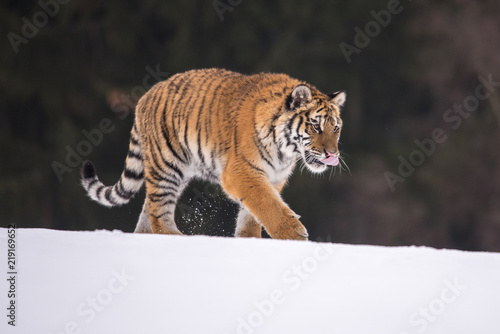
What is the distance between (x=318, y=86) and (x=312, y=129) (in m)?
10.1

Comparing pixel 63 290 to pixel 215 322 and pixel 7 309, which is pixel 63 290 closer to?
pixel 7 309

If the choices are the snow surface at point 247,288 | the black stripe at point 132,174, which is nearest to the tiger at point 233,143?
the black stripe at point 132,174

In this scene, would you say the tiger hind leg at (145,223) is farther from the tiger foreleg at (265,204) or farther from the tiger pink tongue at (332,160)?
the tiger pink tongue at (332,160)

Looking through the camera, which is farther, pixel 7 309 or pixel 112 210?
pixel 112 210

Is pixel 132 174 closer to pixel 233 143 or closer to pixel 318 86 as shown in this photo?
pixel 233 143

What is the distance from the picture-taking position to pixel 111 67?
14852 mm

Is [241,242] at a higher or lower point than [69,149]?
higher

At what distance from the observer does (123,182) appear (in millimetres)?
6066

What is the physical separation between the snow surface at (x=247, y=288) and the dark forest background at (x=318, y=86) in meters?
9.77

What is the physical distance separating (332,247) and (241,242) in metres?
0.43

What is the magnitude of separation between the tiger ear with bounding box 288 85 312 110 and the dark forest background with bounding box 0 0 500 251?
28.1 ft

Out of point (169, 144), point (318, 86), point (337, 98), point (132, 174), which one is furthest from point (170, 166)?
point (318, 86)

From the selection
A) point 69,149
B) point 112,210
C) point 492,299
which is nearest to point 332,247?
point 492,299

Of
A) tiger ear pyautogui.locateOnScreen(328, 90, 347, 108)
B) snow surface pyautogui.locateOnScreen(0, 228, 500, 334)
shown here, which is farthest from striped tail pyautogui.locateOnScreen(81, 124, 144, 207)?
snow surface pyautogui.locateOnScreen(0, 228, 500, 334)
